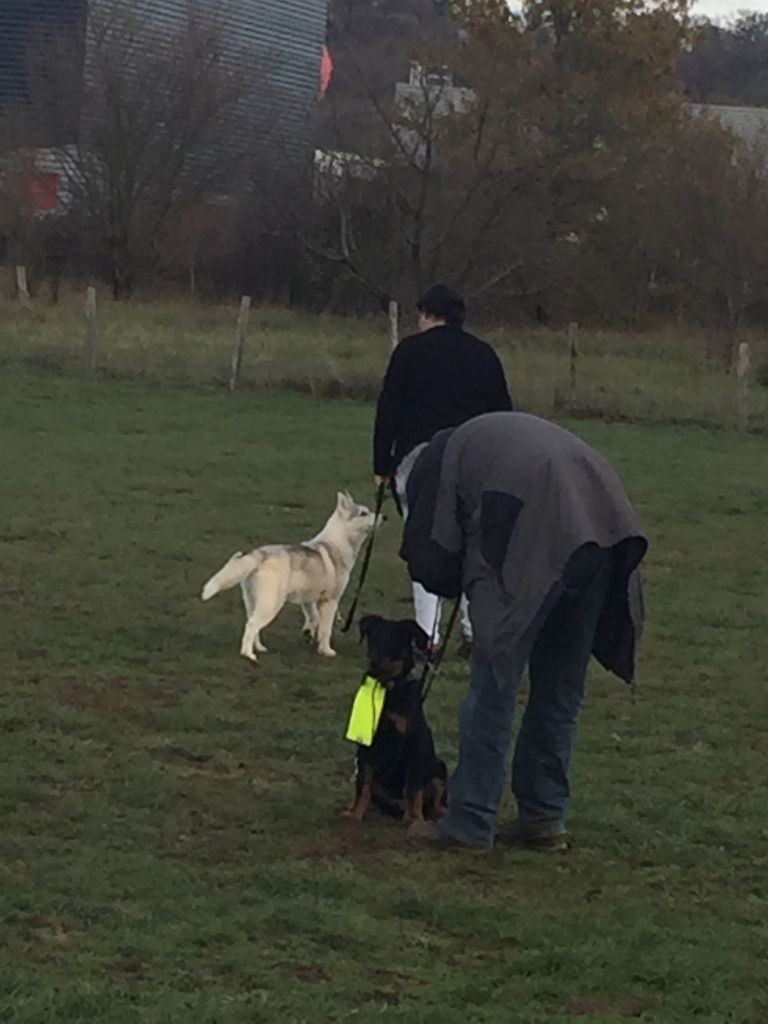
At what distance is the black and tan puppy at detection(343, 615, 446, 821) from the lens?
5.70 metres

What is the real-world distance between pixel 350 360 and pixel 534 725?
1852 centimetres

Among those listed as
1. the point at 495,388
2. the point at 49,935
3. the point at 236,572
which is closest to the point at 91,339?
the point at 236,572

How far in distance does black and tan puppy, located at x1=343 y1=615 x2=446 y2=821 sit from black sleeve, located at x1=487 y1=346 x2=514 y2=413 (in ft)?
7.43

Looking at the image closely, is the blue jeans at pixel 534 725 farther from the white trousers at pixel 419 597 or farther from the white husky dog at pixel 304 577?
the white husky dog at pixel 304 577

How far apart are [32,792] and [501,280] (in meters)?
28.1

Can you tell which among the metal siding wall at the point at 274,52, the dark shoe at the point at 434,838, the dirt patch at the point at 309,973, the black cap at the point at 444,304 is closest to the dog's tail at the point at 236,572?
the black cap at the point at 444,304

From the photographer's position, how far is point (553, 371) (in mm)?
23328

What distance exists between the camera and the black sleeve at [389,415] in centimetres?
788

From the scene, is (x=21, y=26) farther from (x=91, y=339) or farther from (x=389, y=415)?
(x=389, y=415)

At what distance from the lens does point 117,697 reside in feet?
24.3

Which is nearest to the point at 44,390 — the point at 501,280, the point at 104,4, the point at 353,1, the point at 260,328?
the point at 260,328

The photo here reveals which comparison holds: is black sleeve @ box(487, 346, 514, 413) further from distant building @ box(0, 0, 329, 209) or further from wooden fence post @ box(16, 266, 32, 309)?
distant building @ box(0, 0, 329, 209)

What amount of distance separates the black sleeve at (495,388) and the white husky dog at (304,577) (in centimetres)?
121

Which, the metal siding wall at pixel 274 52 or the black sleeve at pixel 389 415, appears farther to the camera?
the metal siding wall at pixel 274 52
